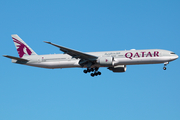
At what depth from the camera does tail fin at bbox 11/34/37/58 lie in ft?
180

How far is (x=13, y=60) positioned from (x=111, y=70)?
54.1 ft

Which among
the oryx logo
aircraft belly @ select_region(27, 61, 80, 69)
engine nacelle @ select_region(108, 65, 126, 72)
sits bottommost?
engine nacelle @ select_region(108, 65, 126, 72)

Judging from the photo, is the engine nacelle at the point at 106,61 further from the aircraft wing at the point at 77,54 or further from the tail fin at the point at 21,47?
the tail fin at the point at 21,47

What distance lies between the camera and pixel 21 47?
55594 millimetres

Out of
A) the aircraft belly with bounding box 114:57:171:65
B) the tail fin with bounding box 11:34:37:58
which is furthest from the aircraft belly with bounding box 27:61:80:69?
the aircraft belly with bounding box 114:57:171:65

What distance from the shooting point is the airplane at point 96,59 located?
47.9 metres

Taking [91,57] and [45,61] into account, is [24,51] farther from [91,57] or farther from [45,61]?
[91,57]

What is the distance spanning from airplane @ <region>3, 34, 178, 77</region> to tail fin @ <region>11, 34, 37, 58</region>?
418mm

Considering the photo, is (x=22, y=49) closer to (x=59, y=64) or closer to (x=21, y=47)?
(x=21, y=47)

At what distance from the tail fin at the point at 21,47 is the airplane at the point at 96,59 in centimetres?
42

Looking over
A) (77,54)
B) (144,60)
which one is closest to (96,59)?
(77,54)

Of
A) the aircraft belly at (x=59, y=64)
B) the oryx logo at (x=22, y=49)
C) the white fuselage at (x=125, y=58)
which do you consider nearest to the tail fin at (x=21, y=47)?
the oryx logo at (x=22, y=49)

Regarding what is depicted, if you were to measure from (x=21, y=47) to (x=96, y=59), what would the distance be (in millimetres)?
14693

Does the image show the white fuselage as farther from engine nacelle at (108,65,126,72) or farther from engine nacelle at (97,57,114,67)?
engine nacelle at (108,65,126,72)
